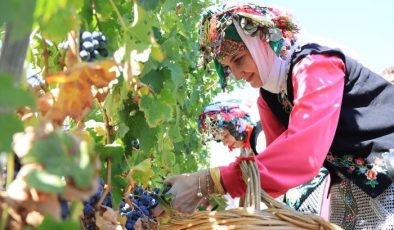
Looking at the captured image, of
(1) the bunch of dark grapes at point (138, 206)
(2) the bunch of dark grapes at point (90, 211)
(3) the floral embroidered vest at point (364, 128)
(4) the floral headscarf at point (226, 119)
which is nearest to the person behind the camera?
(2) the bunch of dark grapes at point (90, 211)

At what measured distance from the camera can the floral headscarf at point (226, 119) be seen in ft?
9.04

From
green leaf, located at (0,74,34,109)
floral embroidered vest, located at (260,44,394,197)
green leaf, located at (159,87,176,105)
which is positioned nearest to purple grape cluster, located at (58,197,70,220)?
green leaf, located at (0,74,34,109)

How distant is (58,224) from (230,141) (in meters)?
2.32

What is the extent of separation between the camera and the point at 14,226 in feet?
1.88

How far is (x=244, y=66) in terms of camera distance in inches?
72.5

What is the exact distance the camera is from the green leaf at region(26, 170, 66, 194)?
47cm

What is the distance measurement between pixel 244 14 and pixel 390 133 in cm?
56

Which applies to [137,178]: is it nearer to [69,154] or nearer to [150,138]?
[150,138]

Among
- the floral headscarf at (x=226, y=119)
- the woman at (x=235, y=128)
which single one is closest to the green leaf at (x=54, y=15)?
the woman at (x=235, y=128)

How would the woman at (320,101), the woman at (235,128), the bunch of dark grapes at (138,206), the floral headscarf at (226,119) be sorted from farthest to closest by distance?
the floral headscarf at (226,119), the woman at (235,128), the woman at (320,101), the bunch of dark grapes at (138,206)

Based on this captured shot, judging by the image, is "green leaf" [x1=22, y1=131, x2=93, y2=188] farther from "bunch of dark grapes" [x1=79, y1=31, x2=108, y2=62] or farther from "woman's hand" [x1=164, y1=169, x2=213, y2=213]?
"woman's hand" [x1=164, y1=169, x2=213, y2=213]

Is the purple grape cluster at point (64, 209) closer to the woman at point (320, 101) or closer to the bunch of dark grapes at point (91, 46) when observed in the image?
the bunch of dark grapes at point (91, 46)

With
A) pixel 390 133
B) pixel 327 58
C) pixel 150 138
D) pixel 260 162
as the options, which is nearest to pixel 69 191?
pixel 150 138

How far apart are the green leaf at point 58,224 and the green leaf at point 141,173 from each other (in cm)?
63
